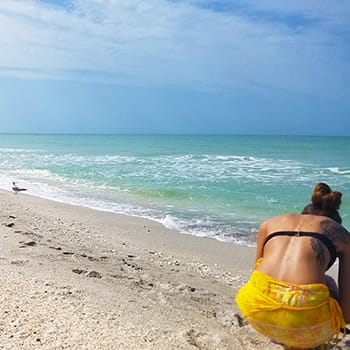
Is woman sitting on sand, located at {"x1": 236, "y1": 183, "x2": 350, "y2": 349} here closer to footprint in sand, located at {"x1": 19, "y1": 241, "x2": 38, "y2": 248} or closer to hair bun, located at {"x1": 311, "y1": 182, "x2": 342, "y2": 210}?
hair bun, located at {"x1": 311, "y1": 182, "x2": 342, "y2": 210}

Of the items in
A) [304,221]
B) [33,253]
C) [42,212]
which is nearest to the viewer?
[304,221]

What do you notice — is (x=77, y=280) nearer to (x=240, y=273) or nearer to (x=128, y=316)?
(x=128, y=316)

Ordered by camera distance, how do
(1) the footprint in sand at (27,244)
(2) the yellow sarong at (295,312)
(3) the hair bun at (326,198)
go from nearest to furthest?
(2) the yellow sarong at (295,312), (3) the hair bun at (326,198), (1) the footprint in sand at (27,244)

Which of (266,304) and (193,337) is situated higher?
(266,304)

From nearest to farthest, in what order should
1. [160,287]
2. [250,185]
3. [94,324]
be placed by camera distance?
[94,324] < [160,287] < [250,185]

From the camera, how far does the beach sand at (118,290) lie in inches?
150

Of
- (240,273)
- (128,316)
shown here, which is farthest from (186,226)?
(128,316)

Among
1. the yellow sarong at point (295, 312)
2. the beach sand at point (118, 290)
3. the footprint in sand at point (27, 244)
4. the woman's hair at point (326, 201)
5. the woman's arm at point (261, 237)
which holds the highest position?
the woman's hair at point (326, 201)

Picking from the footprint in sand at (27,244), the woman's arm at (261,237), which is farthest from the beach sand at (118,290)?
the woman's arm at (261,237)

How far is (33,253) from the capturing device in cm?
604

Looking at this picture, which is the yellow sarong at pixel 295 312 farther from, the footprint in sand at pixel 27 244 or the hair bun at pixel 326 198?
the footprint in sand at pixel 27 244

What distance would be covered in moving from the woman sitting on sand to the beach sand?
100 centimetres

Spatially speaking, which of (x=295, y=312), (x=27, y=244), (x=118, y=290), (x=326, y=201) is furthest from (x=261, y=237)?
(x=27, y=244)

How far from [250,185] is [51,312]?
47.7ft
